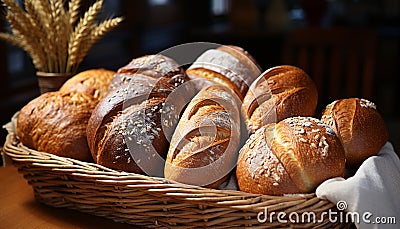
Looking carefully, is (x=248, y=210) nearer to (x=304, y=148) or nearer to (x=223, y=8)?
(x=304, y=148)

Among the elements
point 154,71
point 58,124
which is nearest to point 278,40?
point 154,71

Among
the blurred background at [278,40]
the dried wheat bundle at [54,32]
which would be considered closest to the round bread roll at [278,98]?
the dried wheat bundle at [54,32]

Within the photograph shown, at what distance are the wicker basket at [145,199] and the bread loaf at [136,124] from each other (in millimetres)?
50

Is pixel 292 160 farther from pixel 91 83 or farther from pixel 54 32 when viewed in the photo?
pixel 54 32

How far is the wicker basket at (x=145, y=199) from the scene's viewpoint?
856 millimetres

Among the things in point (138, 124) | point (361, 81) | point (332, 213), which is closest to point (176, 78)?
point (138, 124)

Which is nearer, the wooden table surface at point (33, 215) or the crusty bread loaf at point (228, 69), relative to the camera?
the wooden table surface at point (33, 215)

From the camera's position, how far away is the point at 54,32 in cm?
135

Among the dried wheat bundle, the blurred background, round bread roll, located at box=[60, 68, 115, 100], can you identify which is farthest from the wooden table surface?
the blurred background

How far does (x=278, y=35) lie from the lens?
365cm

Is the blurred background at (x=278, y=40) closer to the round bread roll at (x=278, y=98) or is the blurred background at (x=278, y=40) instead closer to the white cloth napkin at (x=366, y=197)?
the round bread roll at (x=278, y=98)

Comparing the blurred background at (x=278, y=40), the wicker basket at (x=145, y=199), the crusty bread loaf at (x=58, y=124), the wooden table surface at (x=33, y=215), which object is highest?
the crusty bread loaf at (x=58, y=124)

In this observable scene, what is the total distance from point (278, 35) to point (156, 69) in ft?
8.64

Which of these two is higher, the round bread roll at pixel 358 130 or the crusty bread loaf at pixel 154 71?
the crusty bread loaf at pixel 154 71
